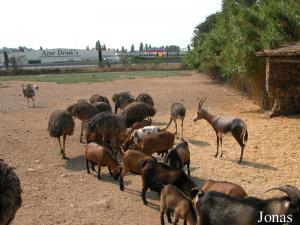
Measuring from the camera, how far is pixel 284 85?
57.2 feet

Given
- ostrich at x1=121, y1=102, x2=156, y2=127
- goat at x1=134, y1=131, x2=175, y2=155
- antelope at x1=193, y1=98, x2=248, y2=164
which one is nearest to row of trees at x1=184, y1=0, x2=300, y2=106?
ostrich at x1=121, y1=102, x2=156, y2=127

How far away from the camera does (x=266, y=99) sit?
20297 millimetres

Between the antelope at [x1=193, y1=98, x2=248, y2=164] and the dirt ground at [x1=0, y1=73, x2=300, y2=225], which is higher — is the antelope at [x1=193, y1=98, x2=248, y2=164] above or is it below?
above

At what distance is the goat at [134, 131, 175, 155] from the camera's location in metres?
10.5

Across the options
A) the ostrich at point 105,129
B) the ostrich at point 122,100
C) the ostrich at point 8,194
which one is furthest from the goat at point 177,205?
the ostrich at point 122,100

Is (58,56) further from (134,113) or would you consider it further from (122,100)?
(134,113)

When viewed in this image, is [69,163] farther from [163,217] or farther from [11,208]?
[11,208]

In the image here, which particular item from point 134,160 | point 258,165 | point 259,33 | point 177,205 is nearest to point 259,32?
point 259,33

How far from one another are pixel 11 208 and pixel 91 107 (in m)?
8.84

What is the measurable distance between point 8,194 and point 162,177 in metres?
3.24

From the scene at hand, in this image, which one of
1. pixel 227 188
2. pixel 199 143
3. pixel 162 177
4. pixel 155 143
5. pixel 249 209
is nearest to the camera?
pixel 249 209

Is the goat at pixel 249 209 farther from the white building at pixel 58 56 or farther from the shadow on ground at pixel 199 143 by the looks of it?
the white building at pixel 58 56

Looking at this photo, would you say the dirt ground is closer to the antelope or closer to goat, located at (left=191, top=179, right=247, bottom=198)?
the antelope

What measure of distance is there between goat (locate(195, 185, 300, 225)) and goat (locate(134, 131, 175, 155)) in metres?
4.60
